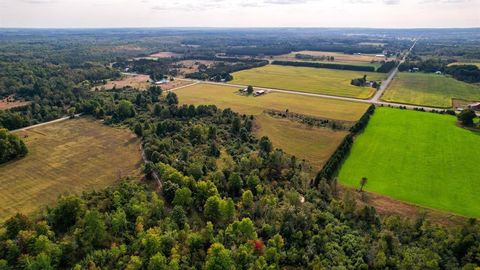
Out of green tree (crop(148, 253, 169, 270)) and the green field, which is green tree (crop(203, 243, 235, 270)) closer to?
green tree (crop(148, 253, 169, 270))

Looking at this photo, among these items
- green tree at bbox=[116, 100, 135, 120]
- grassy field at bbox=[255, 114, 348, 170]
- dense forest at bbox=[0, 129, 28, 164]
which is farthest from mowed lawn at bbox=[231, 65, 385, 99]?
dense forest at bbox=[0, 129, 28, 164]

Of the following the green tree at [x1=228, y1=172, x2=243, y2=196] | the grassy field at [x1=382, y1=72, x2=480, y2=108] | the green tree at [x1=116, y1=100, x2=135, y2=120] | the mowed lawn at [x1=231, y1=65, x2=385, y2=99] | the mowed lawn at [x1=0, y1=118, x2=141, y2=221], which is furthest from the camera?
the mowed lawn at [x1=231, y1=65, x2=385, y2=99]

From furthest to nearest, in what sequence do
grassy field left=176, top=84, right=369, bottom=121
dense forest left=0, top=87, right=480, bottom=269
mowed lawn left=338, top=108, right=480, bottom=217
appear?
grassy field left=176, top=84, right=369, bottom=121, mowed lawn left=338, top=108, right=480, bottom=217, dense forest left=0, top=87, right=480, bottom=269

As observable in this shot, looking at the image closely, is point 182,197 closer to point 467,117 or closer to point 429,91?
point 467,117

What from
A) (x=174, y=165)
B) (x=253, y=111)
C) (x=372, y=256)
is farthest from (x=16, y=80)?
(x=372, y=256)

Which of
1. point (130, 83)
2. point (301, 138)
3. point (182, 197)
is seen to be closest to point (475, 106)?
point (301, 138)

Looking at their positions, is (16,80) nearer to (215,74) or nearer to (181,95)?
(181,95)

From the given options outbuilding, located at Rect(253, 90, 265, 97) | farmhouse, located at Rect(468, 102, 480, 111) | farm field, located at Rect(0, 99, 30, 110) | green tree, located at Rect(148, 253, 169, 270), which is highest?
farmhouse, located at Rect(468, 102, 480, 111)

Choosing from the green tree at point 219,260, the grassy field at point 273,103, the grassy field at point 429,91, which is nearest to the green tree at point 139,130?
the grassy field at point 273,103
